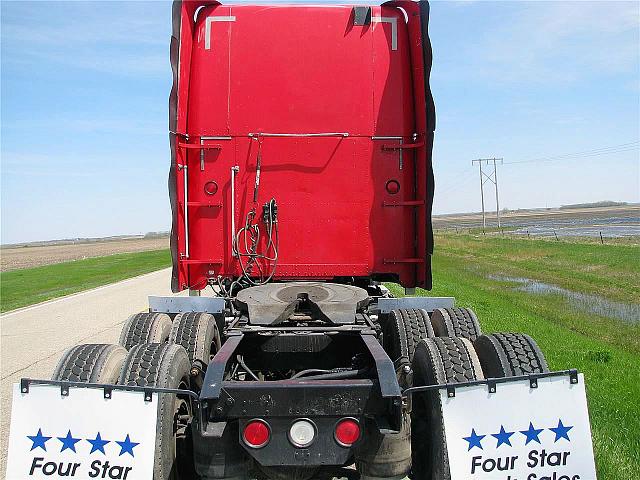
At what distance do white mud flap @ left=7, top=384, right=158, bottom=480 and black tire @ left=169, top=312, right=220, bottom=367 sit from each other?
1.56 metres

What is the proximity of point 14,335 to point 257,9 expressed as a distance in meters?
9.71

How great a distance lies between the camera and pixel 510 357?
4117 millimetres

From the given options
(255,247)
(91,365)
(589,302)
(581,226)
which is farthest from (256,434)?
(581,226)

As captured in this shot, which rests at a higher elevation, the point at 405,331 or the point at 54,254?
the point at 405,331

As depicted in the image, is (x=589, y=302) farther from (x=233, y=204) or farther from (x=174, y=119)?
(x=174, y=119)

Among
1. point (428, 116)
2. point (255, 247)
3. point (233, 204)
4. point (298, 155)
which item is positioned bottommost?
point (255, 247)

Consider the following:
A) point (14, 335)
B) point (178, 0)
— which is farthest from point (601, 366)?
point (14, 335)

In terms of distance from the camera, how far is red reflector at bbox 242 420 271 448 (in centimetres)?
352

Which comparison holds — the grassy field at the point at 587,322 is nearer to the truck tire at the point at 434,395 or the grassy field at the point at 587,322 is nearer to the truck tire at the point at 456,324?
the truck tire at the point at 456,324

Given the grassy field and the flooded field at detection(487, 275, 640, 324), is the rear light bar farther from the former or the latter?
the flooded field at detection(487, 275, 640, 324)

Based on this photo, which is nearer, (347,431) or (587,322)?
(347,431)

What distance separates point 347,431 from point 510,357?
47.4 inches

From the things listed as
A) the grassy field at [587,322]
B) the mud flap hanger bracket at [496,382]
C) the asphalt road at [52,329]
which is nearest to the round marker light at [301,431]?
the mud flap hanger bracket at [496,382]

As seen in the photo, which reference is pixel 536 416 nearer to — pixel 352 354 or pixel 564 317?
pixel 352 354
